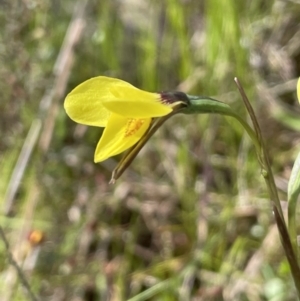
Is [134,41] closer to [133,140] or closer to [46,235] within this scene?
[46,235]

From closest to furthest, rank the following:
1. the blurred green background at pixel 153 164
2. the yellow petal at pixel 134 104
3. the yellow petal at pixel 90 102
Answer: the yellow petal at pixel 134 104, the yellow petal at pixel 90 102, the blurred green background at pixel 153 164

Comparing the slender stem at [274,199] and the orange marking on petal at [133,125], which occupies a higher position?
the orange marking on petal at [133,125]

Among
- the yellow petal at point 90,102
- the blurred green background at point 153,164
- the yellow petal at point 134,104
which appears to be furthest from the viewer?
the blurred green background at point 153,164

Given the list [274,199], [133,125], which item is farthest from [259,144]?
[133,125]

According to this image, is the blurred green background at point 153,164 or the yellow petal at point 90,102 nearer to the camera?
the yellow petal at point 90,102

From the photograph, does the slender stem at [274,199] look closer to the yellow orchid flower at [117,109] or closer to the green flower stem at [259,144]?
the green flower stem at [259,144]

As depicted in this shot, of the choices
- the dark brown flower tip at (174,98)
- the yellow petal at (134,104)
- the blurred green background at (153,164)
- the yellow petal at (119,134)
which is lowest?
the blurred green background at (153,164)

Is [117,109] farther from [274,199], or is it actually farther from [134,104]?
[274,199]

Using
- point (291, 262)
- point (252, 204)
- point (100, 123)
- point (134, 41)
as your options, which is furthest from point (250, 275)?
point (134, 41)

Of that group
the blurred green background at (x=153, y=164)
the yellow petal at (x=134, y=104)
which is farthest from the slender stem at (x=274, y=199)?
the blurred green background at (x=153, y=164)

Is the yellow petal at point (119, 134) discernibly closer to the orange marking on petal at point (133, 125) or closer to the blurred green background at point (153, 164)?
the orange marking on petal at point (133, 125)
